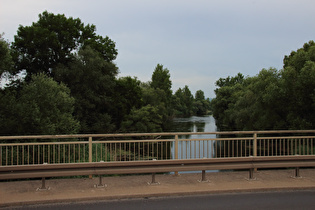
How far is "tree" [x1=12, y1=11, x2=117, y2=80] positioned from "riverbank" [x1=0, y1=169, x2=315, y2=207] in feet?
111

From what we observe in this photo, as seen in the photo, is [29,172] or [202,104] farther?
[202,104]

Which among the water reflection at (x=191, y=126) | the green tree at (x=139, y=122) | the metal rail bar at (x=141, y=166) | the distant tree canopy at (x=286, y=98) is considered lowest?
the water reflection at (x=191, y=126)

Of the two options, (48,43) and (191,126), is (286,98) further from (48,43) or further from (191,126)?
(191,126)

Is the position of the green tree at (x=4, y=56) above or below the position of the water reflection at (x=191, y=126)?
above

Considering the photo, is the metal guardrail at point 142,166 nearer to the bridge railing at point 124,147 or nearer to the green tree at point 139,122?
the bridge railing at point 124,147

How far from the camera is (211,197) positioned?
256 inches

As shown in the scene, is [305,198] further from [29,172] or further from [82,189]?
[29,172]

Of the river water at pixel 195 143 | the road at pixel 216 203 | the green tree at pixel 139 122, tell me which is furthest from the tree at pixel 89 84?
the road at pixel 216 203

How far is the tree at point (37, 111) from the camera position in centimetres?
2347

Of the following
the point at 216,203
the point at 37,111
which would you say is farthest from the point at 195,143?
the point at 37,111

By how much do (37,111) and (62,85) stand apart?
7959 millimetres

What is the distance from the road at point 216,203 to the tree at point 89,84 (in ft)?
108

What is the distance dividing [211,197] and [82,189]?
284cm

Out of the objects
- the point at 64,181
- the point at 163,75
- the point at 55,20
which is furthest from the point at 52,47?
the point at 163,75
